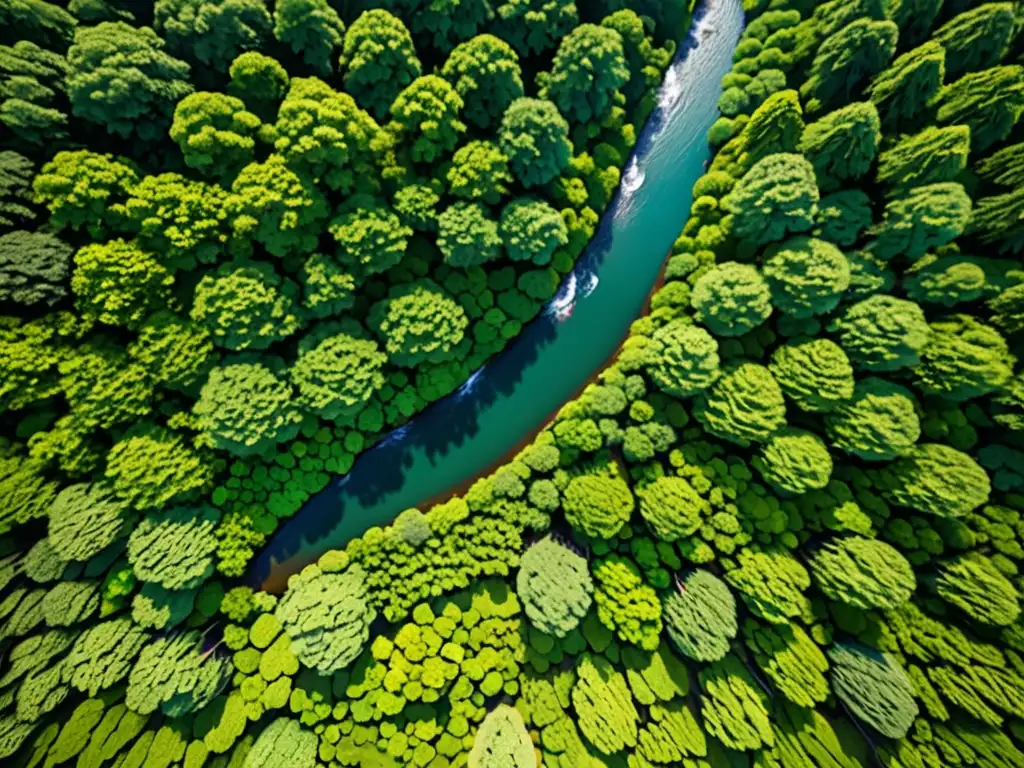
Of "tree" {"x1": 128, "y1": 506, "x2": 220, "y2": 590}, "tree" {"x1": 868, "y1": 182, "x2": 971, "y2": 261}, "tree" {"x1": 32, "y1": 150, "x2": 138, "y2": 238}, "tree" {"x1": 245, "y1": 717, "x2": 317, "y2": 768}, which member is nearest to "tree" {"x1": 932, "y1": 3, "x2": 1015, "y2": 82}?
"tree" {"x1": 868, "y1": 182, "x2": 971, "y2": 261}

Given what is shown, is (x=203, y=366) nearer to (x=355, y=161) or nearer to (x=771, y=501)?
(x=355, y=161)

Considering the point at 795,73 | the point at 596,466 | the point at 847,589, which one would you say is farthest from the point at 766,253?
the point at 847,589

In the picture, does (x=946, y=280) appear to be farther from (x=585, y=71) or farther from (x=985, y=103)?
(x=585, y=71)

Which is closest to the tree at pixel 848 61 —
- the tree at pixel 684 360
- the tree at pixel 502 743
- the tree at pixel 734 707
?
the tree at pixel 684 360

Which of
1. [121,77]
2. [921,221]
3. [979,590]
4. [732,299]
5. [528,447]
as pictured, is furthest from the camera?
[528,447]

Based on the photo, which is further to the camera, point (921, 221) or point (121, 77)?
point (921, 221)

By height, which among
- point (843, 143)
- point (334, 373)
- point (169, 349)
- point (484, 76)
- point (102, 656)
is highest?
point (843, 143)

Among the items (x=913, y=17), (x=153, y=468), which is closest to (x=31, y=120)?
(x=153, y=468)
